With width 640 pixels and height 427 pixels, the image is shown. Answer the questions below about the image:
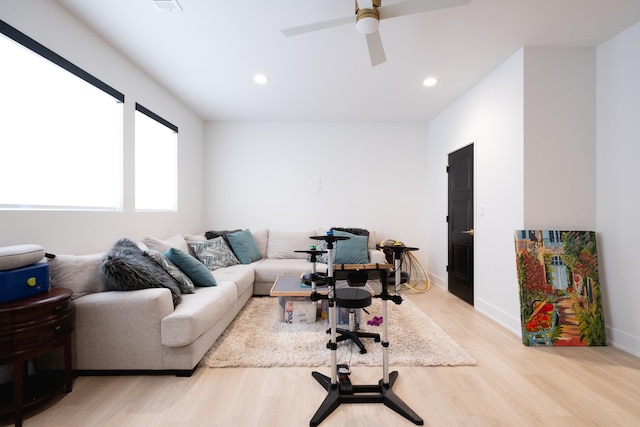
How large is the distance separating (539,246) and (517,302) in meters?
0.58

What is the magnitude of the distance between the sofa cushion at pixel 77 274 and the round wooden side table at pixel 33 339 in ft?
0.55

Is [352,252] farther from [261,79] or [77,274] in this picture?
[77,274]

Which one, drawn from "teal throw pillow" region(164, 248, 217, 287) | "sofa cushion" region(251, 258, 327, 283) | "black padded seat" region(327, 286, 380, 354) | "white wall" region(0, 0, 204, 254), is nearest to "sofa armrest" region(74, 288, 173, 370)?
"white wall" region(0, 0, 204, 254)

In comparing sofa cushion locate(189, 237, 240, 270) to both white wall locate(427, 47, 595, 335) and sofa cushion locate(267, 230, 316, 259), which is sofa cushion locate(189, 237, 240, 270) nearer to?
sofa cushion locate(267, 230, 316, 259)

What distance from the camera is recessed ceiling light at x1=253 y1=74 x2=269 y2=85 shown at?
3.08 metres

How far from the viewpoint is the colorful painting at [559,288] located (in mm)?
2393

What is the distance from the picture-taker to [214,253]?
11.7 feet

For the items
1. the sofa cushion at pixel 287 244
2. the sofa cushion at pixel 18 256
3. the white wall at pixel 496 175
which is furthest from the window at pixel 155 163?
the white wall at pixel 496 175

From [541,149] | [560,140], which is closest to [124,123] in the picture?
[541,149]

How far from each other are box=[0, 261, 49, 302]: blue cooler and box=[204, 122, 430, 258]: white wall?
2982 millimetres

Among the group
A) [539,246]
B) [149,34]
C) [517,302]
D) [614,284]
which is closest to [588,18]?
[539,246]

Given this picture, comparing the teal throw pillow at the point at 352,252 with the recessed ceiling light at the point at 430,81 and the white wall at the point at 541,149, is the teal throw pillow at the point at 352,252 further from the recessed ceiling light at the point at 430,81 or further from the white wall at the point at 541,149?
the recessed ceiling light at the point at 430,81

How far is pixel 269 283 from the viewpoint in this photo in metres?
3.71

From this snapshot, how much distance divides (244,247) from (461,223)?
3072 mm
